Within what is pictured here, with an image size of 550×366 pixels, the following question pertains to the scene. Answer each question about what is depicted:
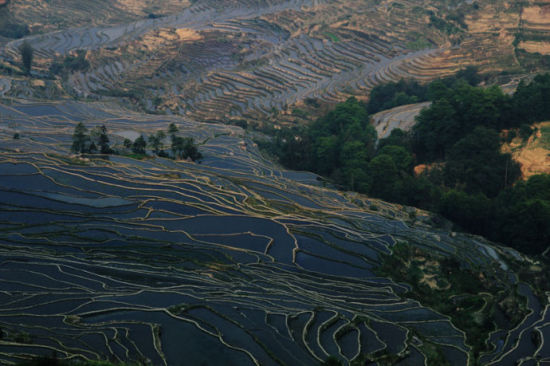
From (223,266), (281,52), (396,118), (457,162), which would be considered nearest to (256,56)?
(281,52)

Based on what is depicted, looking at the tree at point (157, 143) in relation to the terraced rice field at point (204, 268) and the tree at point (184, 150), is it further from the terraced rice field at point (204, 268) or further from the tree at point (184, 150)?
the terraced rice field at point (204, 268)

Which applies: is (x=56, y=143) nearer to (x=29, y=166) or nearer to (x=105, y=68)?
(x=29, y=166)

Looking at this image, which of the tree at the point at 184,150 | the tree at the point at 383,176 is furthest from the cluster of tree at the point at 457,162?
the tree at the point at 184,150

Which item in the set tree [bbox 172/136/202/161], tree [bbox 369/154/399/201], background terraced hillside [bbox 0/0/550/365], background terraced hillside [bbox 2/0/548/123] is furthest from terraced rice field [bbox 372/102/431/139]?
tree [bbox 172/136/202/161]

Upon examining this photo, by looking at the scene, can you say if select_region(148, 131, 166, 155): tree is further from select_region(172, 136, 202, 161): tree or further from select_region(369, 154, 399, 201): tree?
select_region(369, 154, 399, 201): tree

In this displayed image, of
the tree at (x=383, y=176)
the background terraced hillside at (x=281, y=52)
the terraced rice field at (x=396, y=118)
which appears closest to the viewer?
the tree at (x=383, y=176)

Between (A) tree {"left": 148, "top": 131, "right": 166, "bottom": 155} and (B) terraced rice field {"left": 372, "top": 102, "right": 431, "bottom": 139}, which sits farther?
(B) terraced rice field {"left": 372, "top": 102, "right": 431, "bottom": 139}

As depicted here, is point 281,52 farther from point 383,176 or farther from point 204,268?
point 204,268
